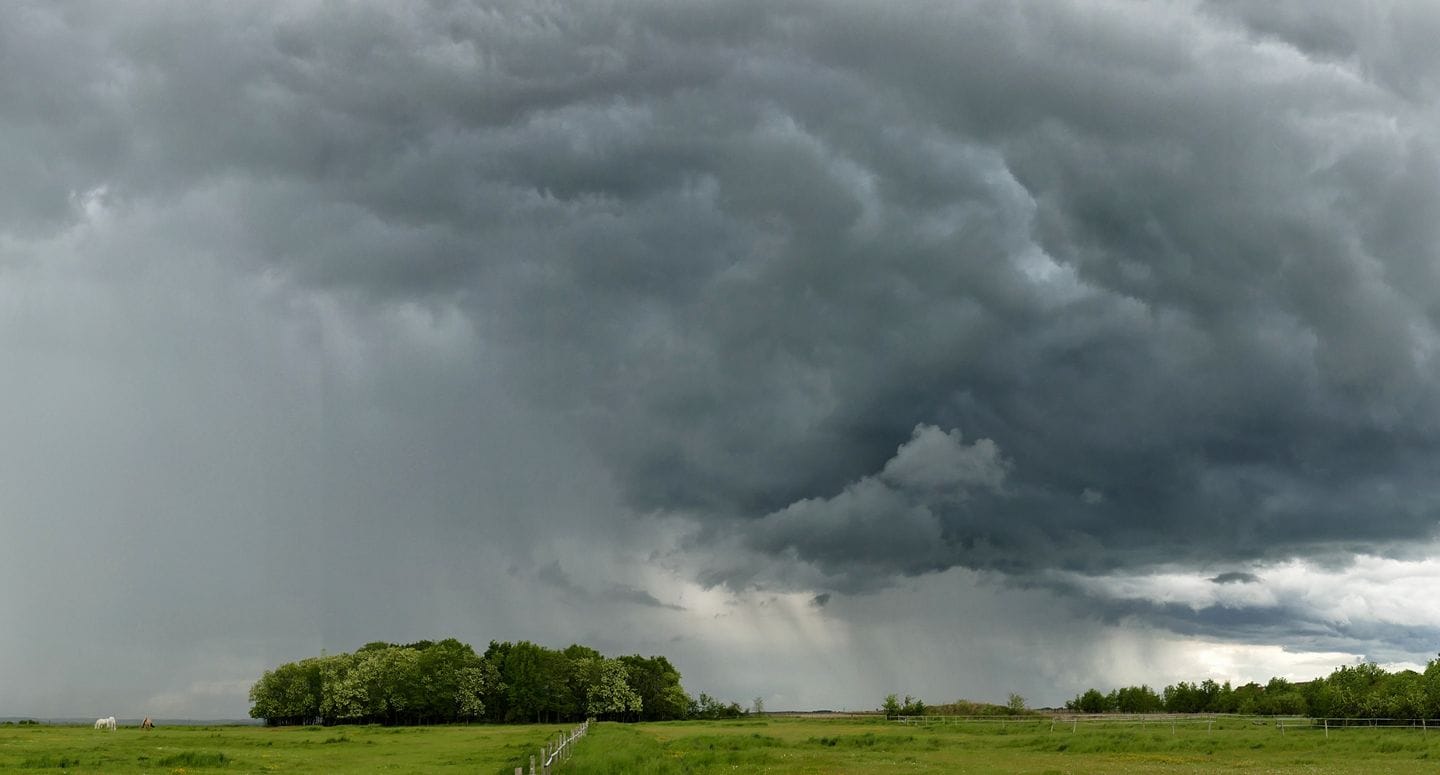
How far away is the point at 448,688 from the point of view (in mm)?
172125

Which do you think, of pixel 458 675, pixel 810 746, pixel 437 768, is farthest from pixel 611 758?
pixel 458 675

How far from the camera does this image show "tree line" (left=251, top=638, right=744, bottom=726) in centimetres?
16975

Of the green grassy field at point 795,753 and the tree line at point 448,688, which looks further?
the tree line at point 448,688

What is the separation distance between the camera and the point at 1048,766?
234ft

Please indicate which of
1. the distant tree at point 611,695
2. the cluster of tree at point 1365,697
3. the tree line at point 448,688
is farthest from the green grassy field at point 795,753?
the distant tree at point 611,695

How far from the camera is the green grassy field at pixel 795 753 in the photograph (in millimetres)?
63938

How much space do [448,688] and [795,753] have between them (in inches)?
4000

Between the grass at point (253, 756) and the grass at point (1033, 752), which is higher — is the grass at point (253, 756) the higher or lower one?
the higher one

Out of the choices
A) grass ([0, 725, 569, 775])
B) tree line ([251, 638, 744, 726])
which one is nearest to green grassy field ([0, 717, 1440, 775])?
grass ([0, 725, 569, 775])

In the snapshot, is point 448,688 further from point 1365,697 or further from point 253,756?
point 1365,697

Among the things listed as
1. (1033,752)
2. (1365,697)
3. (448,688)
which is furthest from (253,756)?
Answer: (1365,697)

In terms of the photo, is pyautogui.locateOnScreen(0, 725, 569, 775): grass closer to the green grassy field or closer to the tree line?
the green grassy field

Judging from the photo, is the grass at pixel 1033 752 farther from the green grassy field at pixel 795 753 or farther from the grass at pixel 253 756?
the grass at pixel 253 756

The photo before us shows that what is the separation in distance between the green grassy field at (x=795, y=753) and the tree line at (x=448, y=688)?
62691 mm
